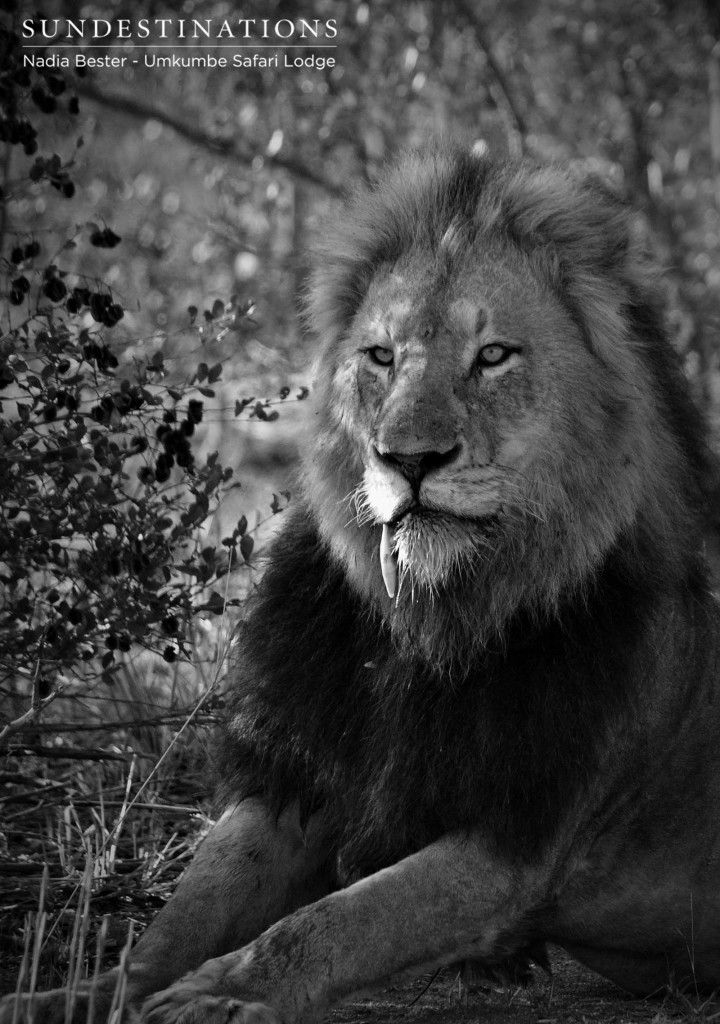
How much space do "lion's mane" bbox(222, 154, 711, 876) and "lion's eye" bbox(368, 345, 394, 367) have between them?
0.57 ft

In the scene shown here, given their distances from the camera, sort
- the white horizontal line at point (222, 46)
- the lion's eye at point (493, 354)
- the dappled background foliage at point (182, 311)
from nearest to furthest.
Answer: the lion's eye at point (493, 354) → the dappled background foliage at point (182, 311) → the white horizontal line at point (222, 46)

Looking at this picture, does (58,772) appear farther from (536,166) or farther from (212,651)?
(536,166)

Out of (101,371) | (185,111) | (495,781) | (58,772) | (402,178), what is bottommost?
→ (58,772)

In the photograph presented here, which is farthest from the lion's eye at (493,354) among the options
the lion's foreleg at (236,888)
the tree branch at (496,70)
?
the tree branch at (496,70)

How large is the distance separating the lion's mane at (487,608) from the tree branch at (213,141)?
277 inches

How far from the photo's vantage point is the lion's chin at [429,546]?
2998 mm

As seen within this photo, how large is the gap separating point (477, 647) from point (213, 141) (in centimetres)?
860

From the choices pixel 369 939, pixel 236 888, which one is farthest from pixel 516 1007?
pixel 236 888

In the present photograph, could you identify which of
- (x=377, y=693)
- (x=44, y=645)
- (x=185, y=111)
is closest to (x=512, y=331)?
(x=377, y=693)

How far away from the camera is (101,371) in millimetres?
3752

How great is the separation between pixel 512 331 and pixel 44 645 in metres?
1.55

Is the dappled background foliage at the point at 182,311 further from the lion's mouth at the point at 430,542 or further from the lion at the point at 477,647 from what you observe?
the lion's mouth at the point at 430,542

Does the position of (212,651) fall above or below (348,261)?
below

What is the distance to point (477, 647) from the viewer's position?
3160 mm
